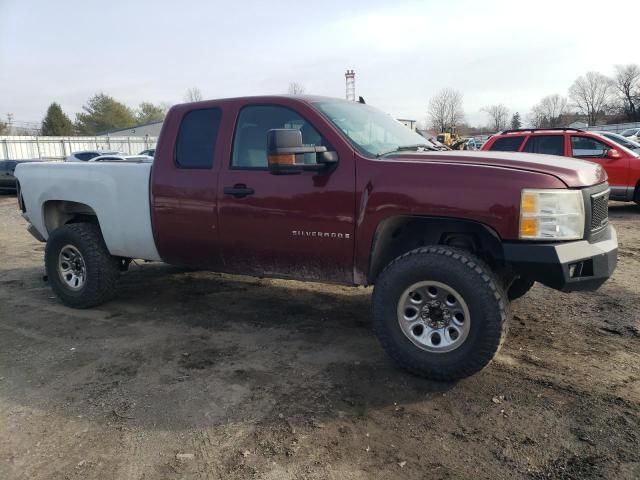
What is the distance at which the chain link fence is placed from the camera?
3584cm

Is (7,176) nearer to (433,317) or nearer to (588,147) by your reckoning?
(588,147)

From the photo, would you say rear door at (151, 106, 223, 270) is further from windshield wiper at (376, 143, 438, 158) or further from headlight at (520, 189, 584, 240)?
headlight at (520, 189, 584, 240)

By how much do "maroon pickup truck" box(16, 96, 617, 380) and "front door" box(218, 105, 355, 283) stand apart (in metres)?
0.01

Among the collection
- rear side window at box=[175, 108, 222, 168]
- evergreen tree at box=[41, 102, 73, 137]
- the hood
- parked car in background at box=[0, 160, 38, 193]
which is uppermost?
evergreen tree at box=[41, 102, 73, 137]

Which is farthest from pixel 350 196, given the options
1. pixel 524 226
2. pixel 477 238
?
pixel 524 226

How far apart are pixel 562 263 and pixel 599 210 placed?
75cm

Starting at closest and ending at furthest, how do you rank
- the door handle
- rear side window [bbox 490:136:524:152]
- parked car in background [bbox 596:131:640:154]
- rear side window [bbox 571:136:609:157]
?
the door handle, rear side window [bbox 571:136:609:157], rear side window [bbox 490:136:524:152], parked car in background [bbox 596:131:640:154]

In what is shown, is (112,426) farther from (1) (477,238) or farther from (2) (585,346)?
(2) (585,346)

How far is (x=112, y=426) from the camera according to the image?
→ 300cm

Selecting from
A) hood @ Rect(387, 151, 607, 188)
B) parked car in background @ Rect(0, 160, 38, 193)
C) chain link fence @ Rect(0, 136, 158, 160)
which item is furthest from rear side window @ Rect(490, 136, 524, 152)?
chain link fence @ Rect(0, 136, 158, 160)

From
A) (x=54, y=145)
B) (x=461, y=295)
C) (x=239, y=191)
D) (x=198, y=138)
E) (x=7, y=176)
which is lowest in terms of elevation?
(x=461, y=295)

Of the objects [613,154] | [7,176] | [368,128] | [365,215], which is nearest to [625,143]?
[613,154]

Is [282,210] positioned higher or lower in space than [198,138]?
lower

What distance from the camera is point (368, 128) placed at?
4.16m
